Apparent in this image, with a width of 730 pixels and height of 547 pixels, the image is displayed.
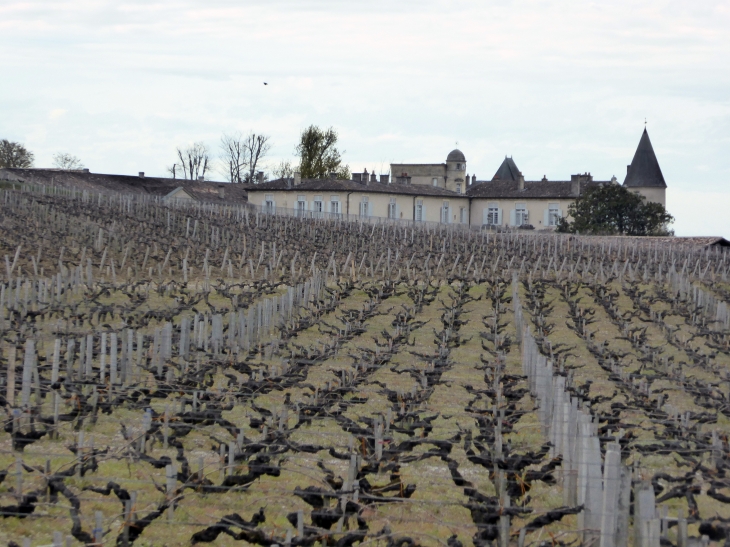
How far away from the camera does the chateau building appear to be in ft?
180

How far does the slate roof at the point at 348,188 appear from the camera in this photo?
54.4 metres

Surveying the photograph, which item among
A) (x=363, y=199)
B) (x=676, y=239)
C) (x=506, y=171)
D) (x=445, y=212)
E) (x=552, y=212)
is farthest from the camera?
(x=506, y=171)

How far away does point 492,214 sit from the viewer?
59031 millimetres

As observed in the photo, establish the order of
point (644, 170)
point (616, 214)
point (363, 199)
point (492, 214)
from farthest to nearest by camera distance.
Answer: point (644, 170) < point (492, 214) < point (363, 199) < point (616, 214)

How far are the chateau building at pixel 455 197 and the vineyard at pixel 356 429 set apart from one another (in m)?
32.5

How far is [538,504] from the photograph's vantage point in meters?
6.64

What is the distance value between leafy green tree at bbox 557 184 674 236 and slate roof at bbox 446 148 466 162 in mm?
20974

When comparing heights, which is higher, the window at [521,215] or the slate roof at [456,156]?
the slate roof at [456,156]

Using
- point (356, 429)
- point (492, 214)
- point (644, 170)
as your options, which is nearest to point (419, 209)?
point (492, 214)

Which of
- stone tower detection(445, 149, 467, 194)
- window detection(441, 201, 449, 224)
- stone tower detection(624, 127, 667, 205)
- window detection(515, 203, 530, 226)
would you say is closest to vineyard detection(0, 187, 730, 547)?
window detection(441, 201, 449, 224)

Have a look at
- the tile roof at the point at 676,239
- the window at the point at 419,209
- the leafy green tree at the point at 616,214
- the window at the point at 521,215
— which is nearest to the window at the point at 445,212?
the window at the point at 419,209

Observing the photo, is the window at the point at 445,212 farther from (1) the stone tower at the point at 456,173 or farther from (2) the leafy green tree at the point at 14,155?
(2) the leafy green tree at the point at 14,155

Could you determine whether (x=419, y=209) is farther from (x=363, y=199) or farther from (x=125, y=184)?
(x=125, y=184)

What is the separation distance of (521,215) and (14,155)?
40.5 metres
